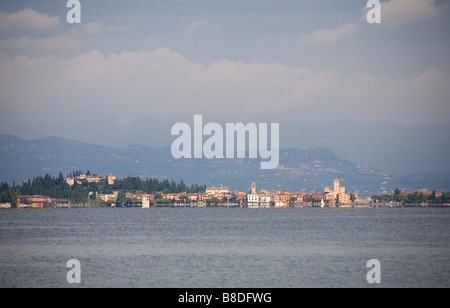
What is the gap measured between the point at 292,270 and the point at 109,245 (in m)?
23.9

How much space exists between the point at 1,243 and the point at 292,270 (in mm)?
32985

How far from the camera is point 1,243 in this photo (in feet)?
217

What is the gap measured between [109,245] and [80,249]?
4.27 meters
